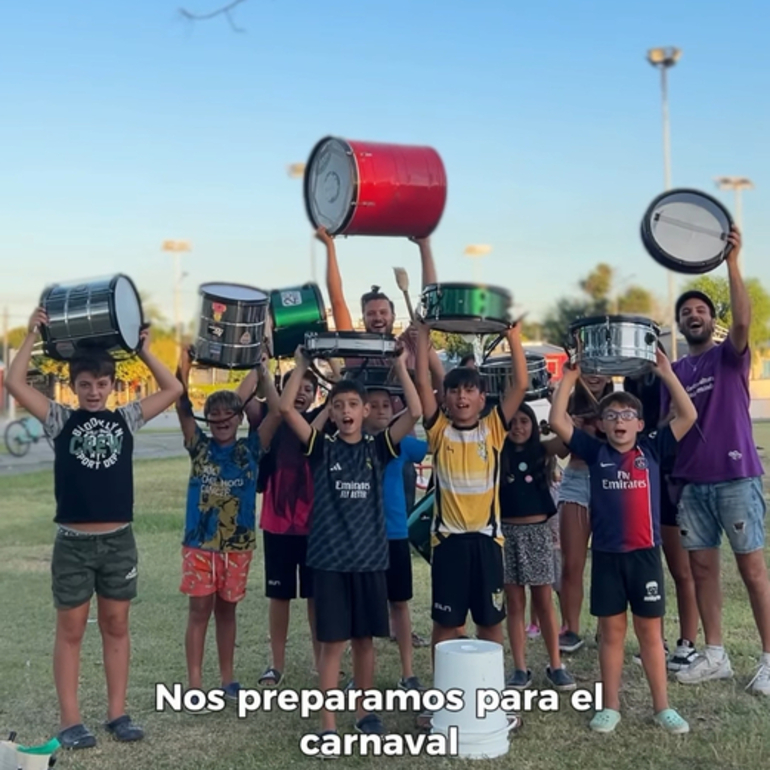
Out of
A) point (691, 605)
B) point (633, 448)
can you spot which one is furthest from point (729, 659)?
point (633, 448)

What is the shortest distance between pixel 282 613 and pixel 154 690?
843mm

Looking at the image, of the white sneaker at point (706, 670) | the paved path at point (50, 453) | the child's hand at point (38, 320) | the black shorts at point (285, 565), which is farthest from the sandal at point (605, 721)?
the paved path at point (50, 453)

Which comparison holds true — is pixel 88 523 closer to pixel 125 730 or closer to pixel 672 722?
pixel 125 730

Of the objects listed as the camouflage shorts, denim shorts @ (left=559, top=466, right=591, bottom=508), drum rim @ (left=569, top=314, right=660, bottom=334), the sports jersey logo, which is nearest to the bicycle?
denim shorts @ (left=559, top=466, right=591, bottom=508)

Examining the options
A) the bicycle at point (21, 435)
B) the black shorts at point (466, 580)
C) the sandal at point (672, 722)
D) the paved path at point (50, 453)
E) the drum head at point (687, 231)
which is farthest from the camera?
the bicycle at point (21, 435)

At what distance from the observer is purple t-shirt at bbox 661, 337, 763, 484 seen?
18.2ft

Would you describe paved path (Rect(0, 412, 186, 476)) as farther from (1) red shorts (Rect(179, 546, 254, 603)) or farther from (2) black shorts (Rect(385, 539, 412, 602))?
(2) black shorts (Rect(385, 539, 412, 602))

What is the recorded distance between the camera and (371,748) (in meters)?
4.68

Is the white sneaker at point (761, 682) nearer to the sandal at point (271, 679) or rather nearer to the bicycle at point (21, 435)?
the sandal at point (271, 679)

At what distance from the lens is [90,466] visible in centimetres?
488

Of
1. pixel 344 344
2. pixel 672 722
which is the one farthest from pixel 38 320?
pixel 672 722

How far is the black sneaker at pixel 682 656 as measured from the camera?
569 centimetres

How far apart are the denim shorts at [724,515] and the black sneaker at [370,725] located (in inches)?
83.2

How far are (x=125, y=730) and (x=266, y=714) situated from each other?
728 mm
